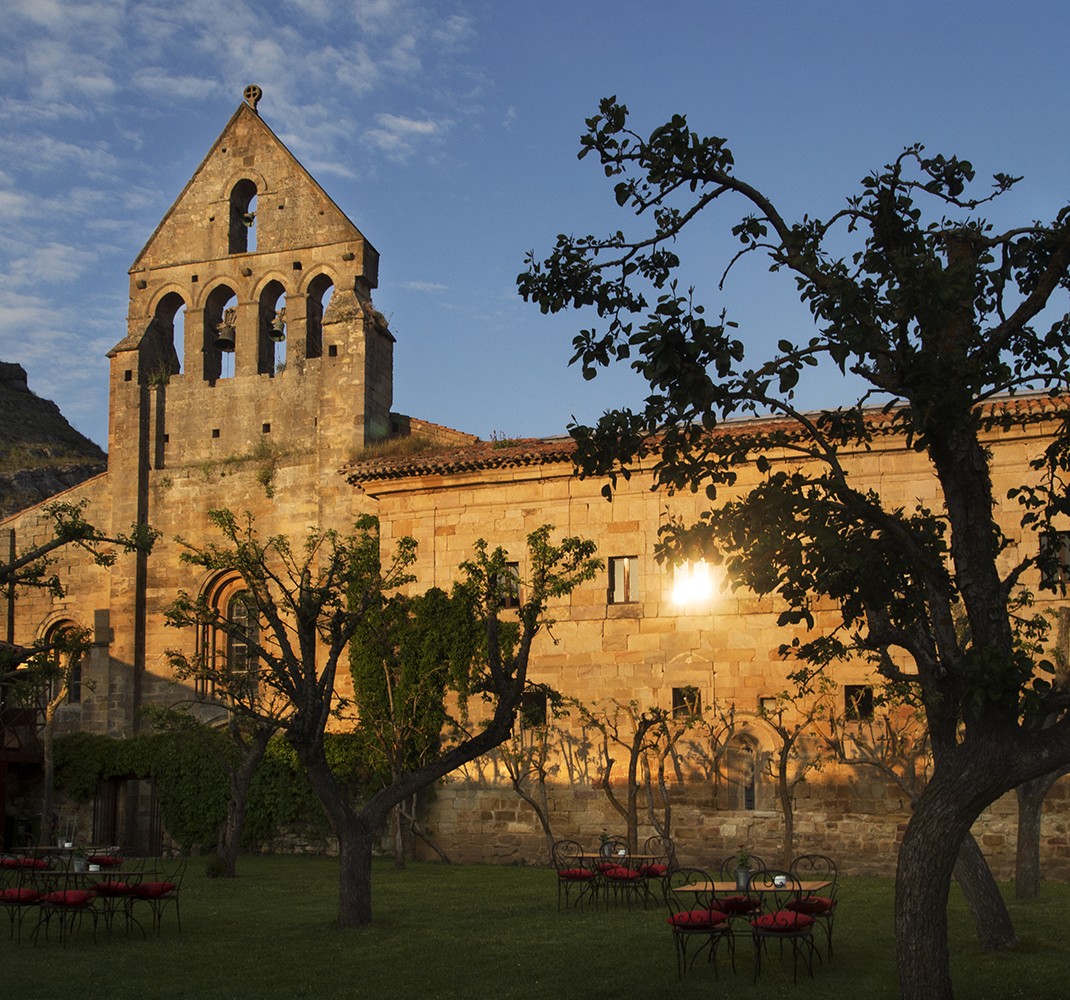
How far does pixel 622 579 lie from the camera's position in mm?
26469

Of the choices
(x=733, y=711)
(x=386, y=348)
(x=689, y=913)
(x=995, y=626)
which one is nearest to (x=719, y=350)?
(x=995, y=626)

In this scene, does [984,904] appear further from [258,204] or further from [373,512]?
[258,204]

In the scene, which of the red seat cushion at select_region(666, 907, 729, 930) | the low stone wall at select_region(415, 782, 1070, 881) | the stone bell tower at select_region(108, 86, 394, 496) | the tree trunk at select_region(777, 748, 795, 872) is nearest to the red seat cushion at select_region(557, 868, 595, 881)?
the red seat cushion at select_region(666, 907, 729, 930)

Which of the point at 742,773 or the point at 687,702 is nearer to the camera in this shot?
the point at 742,773

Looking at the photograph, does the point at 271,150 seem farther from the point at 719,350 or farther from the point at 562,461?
the point at 719,350

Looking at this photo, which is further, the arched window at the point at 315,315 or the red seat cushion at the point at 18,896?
the arched window at the point at 315,315

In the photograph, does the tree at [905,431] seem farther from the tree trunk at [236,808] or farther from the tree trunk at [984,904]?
the tree trunk at [236,808]

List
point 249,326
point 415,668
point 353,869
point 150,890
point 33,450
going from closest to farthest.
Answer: point 150,890
point 353,869
point 415,668
point 249,326
point 33,450

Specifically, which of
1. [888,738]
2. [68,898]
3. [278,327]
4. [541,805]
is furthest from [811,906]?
[278,327]

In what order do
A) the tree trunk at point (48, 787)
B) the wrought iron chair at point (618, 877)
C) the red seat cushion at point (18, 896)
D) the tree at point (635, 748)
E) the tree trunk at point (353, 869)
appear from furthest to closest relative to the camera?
1. the tree trunk at point (48, 787)
2. the tree at point (635, 748)
3. the wrought iron chair at point (618, 877)
4. the tree trunk at point (353, 869)
5. the red seat cushion at point (18, 896)

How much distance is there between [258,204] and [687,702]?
15.7 m

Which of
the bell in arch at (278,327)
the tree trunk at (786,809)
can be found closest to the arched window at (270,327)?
the bell in arch at (278,327)

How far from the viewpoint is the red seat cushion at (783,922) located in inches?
510

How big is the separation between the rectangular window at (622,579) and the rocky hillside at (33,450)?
18503 millimetres
